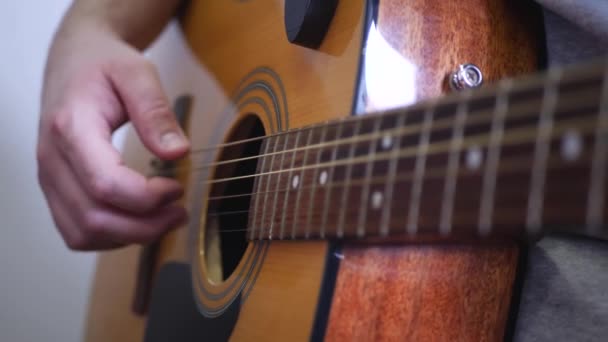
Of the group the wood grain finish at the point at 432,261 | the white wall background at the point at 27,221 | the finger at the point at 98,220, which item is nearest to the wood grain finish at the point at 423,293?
the wood grain finish at the point at 432,261

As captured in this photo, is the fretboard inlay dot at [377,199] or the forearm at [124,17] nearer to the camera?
the fretboard inlay dot at [377,199]

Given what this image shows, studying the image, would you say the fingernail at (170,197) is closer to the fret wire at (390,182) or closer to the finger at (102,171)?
the finger at (102,171)

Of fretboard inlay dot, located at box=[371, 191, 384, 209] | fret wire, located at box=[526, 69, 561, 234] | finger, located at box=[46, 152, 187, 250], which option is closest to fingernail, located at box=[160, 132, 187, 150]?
finger, located at box=[46, 152, 187, 250]

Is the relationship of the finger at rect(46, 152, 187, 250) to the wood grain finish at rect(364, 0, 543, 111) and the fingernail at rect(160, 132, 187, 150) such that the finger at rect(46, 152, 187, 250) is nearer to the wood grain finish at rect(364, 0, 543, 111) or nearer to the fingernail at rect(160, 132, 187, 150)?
the fingernail at rect(160, 132, 187, 150)

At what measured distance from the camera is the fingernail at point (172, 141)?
0.65 meters

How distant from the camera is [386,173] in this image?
13.1 inches

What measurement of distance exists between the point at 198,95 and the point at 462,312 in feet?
1.77

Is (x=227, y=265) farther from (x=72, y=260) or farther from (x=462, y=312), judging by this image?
(x=72, y=260)

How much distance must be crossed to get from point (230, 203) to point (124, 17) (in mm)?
443

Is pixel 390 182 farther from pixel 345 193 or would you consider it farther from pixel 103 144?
pixel 103 144

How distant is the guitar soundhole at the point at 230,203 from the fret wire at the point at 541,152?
40 cm

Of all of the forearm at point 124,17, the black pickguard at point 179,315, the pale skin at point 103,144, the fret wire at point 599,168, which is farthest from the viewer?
the forearm at point 124,17

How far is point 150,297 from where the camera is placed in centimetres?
79

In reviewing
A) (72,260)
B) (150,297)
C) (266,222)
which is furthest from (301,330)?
(72,260)
